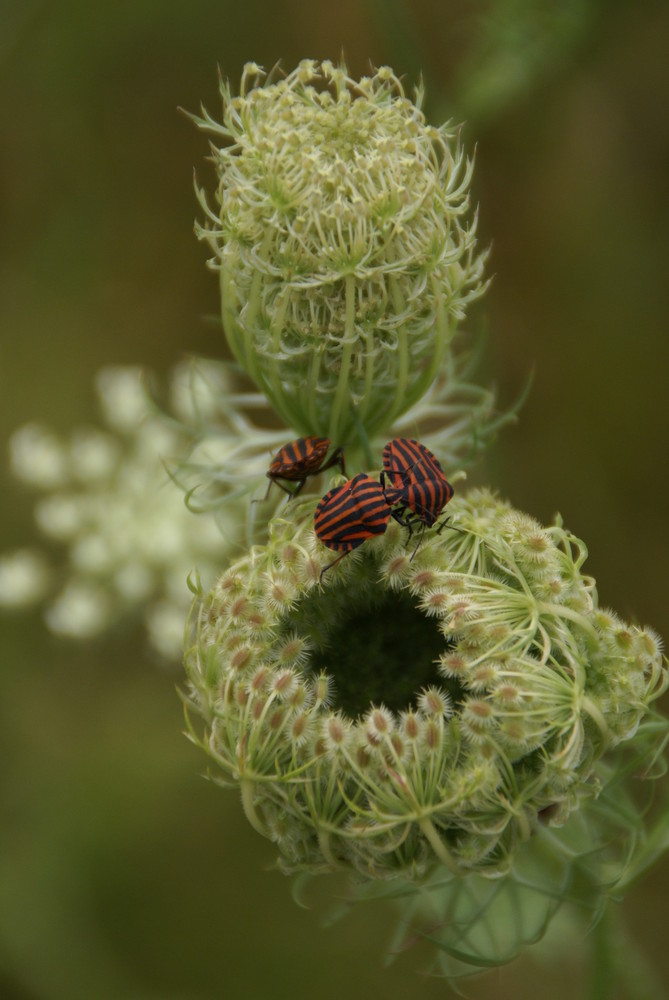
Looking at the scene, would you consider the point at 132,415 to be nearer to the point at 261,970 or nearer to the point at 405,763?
the point at 405,763

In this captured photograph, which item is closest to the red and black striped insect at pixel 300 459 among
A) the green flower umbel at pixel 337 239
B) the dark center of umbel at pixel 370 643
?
the green flower umbel at pixel 337 239

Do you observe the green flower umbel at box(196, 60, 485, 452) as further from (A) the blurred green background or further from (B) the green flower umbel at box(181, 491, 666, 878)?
(A) the blurred green background

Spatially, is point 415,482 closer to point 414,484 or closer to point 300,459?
point 414,484

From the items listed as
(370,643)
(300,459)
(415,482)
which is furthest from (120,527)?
(415,482)

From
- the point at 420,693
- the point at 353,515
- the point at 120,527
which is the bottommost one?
the point at 420,693

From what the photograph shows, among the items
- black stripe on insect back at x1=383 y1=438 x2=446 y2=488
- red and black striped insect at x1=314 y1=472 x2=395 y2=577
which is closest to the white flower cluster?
black stripe on insect back at x1=383 y1=438 x2=446 y2=488

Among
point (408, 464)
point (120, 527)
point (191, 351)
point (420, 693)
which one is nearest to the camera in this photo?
point (408, 464)

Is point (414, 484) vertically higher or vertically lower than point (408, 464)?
lower

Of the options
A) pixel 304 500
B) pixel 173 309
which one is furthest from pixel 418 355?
pixel 173 309
